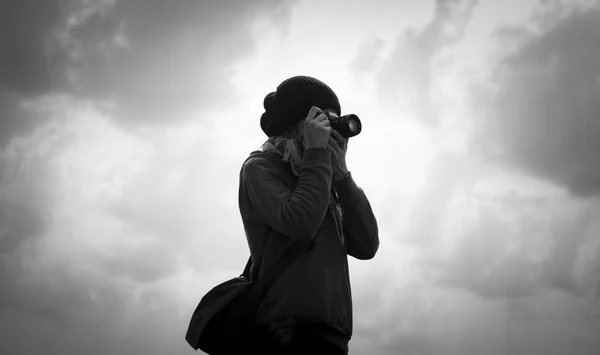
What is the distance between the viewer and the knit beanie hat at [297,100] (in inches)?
150

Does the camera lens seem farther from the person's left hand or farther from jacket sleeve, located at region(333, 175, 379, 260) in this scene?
jacket sleeve, located at region(333, 175, 379, 260)

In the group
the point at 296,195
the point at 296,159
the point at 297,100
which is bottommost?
the point at 296,195

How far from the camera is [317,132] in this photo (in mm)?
3412

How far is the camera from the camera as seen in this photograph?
140 inches

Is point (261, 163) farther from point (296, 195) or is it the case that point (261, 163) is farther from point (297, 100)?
point (297, 100)

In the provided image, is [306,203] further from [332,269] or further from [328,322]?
[328,322]

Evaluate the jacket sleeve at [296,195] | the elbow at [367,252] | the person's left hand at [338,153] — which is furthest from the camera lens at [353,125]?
the elbow at [367,252]

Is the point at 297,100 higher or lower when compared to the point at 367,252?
higher

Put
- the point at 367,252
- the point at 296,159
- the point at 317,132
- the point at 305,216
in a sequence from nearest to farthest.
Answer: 1. the point at 305,216
2. the point at 317,132
3. the point at 296,159
4. the point at 367,252

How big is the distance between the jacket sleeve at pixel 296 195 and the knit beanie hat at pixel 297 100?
494 millimetres

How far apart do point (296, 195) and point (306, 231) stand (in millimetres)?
258

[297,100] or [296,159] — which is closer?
[296,159]

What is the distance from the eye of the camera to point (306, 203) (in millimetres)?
3164

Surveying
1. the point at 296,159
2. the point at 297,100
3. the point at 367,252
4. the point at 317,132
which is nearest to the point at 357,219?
the point at 367,252
